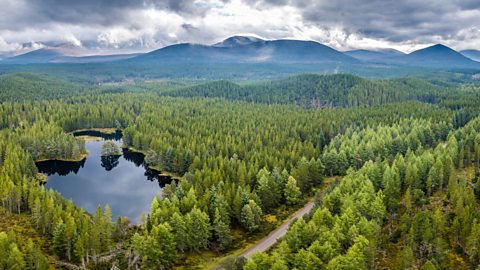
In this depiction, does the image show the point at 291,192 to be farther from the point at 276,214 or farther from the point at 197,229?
the point at 197,229

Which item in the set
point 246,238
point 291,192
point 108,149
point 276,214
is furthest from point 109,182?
point 246,238

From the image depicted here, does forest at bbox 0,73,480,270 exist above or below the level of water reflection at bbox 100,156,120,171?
above

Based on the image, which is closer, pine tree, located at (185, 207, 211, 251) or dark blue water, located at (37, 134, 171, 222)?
pine tree, located at (185, 207, 211, 251)

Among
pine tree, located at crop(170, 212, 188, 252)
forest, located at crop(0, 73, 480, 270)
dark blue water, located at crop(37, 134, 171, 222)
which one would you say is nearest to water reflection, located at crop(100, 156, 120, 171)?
dark blue water, located at crop(37, 134, 171, 222)

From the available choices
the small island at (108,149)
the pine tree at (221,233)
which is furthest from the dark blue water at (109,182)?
the pine tree at (221,233)

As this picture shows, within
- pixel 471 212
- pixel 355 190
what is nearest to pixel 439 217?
pixel 471 212

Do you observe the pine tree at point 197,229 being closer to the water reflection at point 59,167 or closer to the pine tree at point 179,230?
the pine tree at point 179,230

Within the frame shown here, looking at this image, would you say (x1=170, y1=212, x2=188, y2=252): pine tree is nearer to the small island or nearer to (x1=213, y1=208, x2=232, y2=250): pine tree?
(x1=213, y1=208, x2=232, y2=250): pine tree

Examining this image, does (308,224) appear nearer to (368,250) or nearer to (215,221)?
(368,250)
